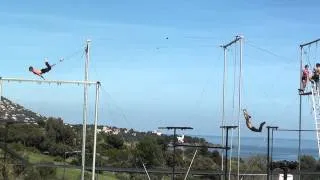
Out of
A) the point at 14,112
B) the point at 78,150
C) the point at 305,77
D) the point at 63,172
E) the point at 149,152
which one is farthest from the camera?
the point at 78,150

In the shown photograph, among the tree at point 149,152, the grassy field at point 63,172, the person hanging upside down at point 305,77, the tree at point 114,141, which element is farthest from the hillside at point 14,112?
the tree at point 114,141

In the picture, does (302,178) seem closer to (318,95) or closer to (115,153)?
(318,95)

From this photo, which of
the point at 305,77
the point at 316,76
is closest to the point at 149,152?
the point at 305,77

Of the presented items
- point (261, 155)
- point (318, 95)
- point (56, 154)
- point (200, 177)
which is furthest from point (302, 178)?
point (56, 154)

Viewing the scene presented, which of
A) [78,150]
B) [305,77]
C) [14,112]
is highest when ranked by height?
[305,77]

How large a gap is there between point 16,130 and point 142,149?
9267 mm

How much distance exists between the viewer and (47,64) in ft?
69.9

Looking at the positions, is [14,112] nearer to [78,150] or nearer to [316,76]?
[78,150]

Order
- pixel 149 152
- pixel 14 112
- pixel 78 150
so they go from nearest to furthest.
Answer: pixel 14 112 < pixel 149 152 < pixel 78 150

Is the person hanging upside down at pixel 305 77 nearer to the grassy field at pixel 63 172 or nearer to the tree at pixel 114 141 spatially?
the grassy field at pixel 63 172

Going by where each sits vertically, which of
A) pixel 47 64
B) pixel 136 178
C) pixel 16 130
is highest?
pixel 47 64

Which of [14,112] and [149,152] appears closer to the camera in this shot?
[14,112]

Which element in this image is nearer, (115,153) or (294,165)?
(294,165)

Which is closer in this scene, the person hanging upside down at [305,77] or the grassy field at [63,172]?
the person hanging upside down at [305,77]
